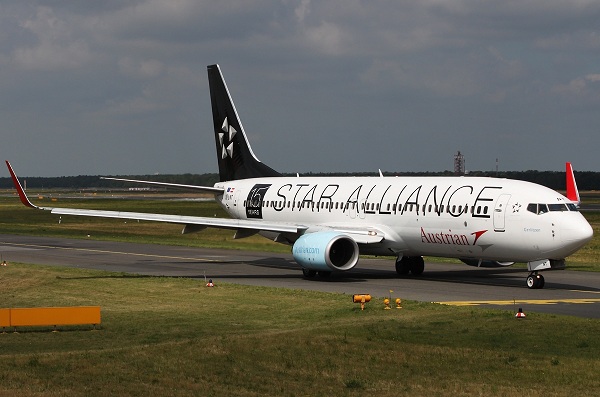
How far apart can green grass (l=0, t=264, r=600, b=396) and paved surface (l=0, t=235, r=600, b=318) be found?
414 cm

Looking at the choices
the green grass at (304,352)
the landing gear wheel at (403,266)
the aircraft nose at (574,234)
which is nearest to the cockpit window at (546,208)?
the aircraft nose at (574,234)

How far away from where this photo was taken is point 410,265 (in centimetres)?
4966

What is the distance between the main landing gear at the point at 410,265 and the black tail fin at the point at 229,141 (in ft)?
40.8

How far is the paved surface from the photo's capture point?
38688mm

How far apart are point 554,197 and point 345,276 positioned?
11713 mm

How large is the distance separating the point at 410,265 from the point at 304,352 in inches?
921

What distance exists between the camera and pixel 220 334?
2988 cm

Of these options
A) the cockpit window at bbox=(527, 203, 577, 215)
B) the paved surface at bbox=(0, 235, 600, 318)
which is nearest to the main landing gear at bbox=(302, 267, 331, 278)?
the paved surface at bbox=(0, 235, 600, 318)

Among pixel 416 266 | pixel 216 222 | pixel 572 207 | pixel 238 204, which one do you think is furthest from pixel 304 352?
pixel 238 204

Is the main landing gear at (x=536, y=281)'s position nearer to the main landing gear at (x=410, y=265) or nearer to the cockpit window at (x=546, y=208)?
the cockpit window at (x=546, y=208)

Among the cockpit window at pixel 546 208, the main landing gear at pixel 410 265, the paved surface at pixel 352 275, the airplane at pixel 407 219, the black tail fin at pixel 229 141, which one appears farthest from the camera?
the black tail fin at pixel 229 141

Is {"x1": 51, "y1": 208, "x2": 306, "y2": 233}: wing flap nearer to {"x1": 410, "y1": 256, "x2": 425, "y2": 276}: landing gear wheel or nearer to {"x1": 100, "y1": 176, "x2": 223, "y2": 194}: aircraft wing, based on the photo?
{"x1": 100, "y1": 176, "x2": 223, "y2": 194}: aircraft wing

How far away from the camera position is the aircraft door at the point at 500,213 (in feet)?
137

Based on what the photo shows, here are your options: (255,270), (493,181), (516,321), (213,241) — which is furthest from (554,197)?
(213,241)
